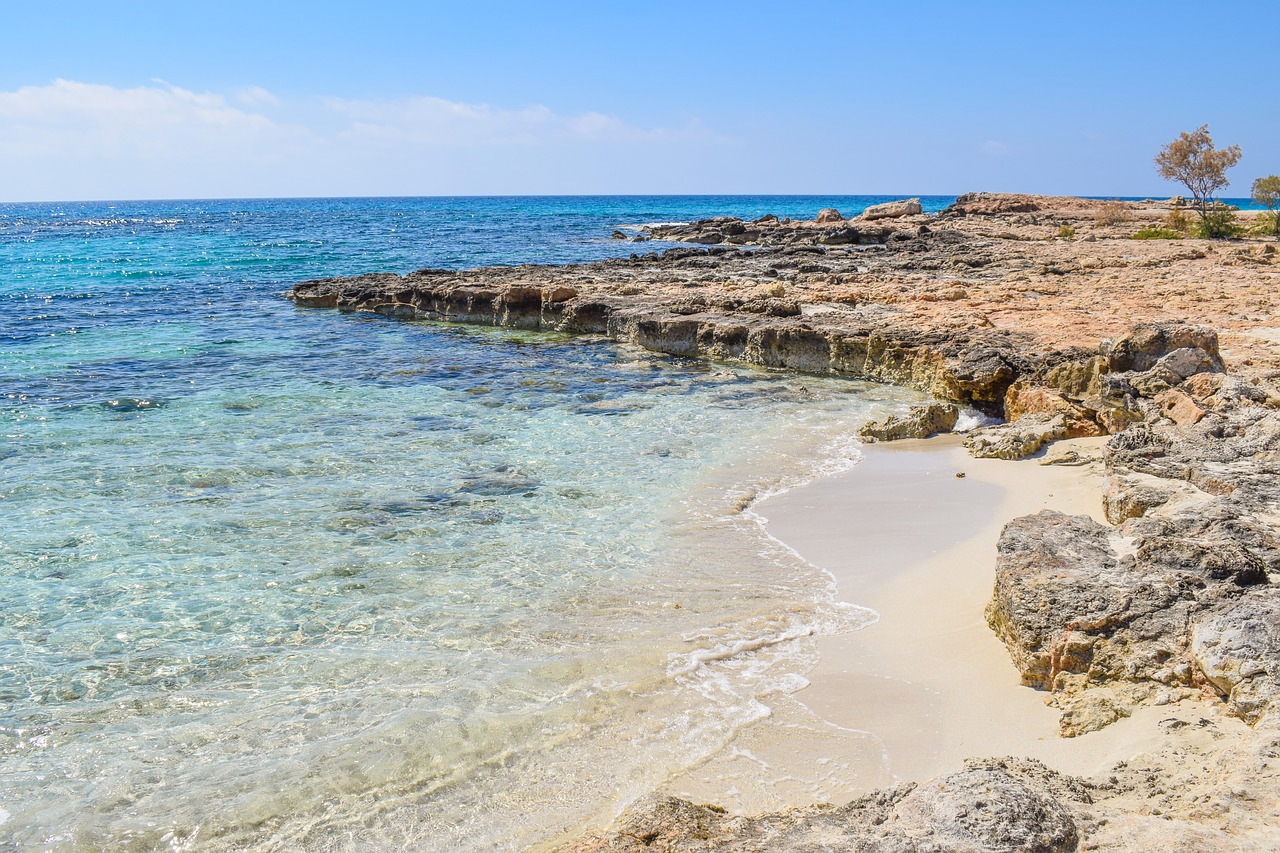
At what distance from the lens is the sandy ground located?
3656mm

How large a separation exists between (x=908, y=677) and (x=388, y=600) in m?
3.40

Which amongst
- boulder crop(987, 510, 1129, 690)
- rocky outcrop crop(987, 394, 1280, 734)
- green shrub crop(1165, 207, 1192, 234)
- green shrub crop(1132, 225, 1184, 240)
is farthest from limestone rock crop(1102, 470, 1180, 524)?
green shrub crop(1165, 207, 1192, 234)

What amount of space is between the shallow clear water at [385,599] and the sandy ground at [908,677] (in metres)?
0.26

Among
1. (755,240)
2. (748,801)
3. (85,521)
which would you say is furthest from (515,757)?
(755,240)

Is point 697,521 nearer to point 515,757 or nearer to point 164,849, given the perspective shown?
point 515,757

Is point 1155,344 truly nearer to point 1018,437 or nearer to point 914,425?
point 1018,437

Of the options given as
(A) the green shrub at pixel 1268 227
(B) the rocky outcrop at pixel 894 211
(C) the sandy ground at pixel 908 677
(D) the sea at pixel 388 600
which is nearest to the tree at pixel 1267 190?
(A) the green shrub at pixel 1268 227

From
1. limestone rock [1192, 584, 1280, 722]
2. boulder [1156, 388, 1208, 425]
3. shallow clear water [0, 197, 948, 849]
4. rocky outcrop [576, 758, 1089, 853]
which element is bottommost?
shallow clear water [0, 197, 948, 849]

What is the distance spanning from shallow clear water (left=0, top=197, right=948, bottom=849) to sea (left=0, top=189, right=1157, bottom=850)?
23 millimetres

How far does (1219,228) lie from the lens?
27.4m

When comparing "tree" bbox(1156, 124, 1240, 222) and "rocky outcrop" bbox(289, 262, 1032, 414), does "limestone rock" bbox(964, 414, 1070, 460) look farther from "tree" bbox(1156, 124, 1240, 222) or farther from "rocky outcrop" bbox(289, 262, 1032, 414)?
"tree" bbox(1156, 124, 1240, 222)

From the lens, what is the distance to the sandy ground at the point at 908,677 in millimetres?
3656

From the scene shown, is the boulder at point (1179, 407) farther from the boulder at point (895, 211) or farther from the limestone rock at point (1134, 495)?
the boulder at point (895, 211)

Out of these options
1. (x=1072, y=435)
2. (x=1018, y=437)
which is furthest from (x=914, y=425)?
(x=1072, y=435)
